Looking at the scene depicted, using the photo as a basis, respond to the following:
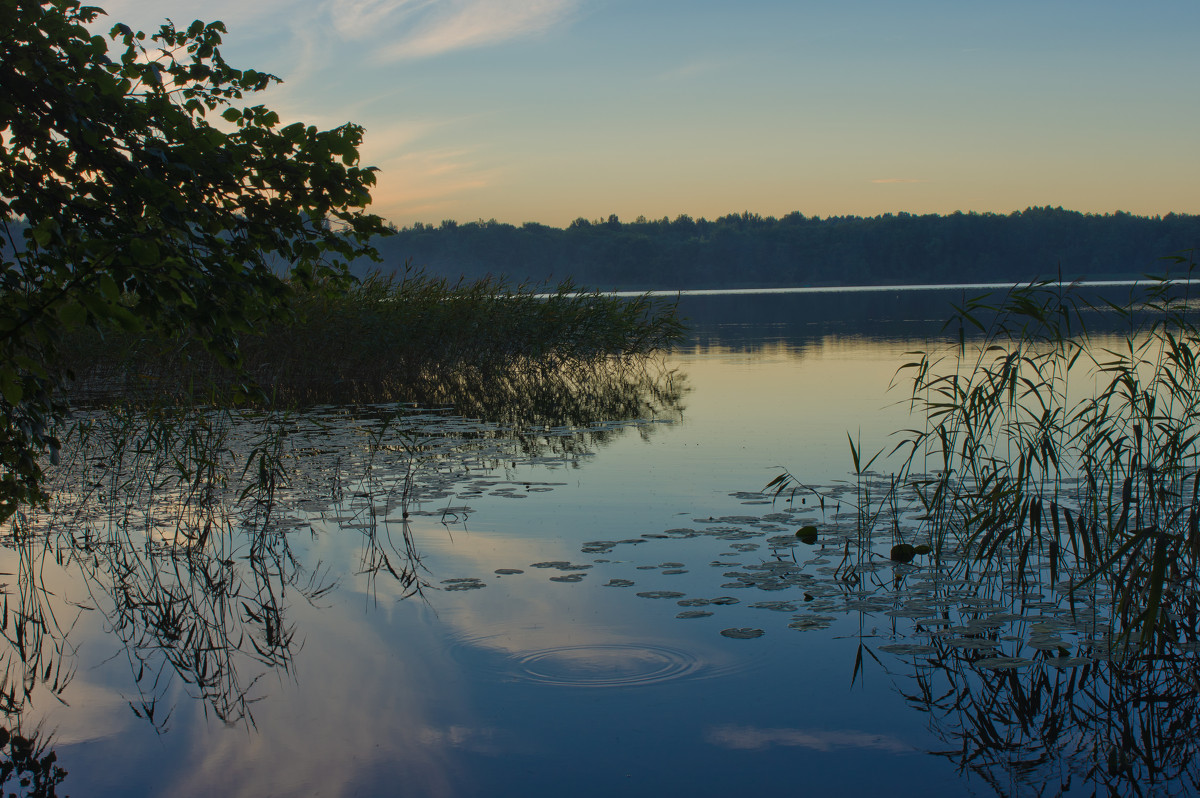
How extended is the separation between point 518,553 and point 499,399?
964 cm

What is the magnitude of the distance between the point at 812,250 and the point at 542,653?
4644 inches

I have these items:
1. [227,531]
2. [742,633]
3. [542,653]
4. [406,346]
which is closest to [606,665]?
[542,653]

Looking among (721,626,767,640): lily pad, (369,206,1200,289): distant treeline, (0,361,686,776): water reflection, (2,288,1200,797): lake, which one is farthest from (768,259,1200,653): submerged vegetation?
(369,206,1200,289): distant treeline

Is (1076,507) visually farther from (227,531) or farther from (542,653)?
(227,531)

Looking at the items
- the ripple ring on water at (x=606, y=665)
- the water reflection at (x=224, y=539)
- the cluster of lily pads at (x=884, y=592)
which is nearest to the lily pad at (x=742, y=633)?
the cluster of lily pads at (x=884, y=592)

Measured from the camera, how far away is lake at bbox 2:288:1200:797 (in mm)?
3770

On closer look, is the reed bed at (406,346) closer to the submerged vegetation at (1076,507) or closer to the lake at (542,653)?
the lake at (542,653)

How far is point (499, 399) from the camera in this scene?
16.4 metres

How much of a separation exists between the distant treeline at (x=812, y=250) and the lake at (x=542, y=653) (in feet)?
331

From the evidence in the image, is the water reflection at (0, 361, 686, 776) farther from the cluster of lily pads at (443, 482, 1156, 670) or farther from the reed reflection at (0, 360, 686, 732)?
the cluster of lily pads at (443, 482, 1156, 670)

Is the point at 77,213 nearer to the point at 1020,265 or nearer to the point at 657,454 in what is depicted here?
the point at 657,454

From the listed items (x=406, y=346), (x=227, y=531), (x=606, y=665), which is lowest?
(x=606, y=665)

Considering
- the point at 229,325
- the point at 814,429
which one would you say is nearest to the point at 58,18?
the point at 229,325

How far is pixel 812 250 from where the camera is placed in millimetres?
118375
